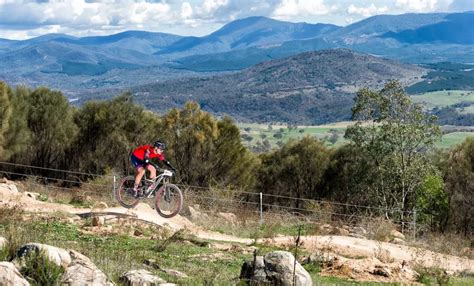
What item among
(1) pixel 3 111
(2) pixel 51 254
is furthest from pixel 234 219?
(1) pixel 3 111

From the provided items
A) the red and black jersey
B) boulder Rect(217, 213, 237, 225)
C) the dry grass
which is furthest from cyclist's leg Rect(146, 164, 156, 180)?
Result: the dry grass

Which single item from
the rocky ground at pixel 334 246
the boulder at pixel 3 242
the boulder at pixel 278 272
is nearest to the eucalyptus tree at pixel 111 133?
the rocky ground at pixel 334 246

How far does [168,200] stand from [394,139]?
16905 millimetres

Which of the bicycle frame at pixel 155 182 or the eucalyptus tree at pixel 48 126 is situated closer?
the bicycle frame at pixel 155 182

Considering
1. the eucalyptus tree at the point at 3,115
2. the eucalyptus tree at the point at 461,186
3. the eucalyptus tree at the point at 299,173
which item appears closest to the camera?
the eucalyptus tree at the point at 461,186

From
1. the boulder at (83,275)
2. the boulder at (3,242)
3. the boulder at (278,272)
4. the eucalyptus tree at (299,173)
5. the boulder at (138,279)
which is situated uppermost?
the boulder at (3,242)

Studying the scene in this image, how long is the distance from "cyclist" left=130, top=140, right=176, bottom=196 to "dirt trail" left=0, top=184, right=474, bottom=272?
1.26 metres

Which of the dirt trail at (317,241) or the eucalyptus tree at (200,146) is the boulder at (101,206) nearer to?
the dirt trail at (317,241)

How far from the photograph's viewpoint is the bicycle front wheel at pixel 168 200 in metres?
15.3

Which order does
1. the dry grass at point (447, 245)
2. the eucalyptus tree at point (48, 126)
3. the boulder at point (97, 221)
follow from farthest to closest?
the eucalyptus tree at point (48, 126) < the dry grass at point (447, 245) < the boulder at point (97, 221)

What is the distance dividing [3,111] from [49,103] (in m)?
5.07

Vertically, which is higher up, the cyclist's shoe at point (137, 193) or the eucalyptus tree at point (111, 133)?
the cyclist's shoe at point (137, 193)

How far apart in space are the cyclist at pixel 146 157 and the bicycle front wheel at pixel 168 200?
47 cm

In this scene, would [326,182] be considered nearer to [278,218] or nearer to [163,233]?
[278,218]
